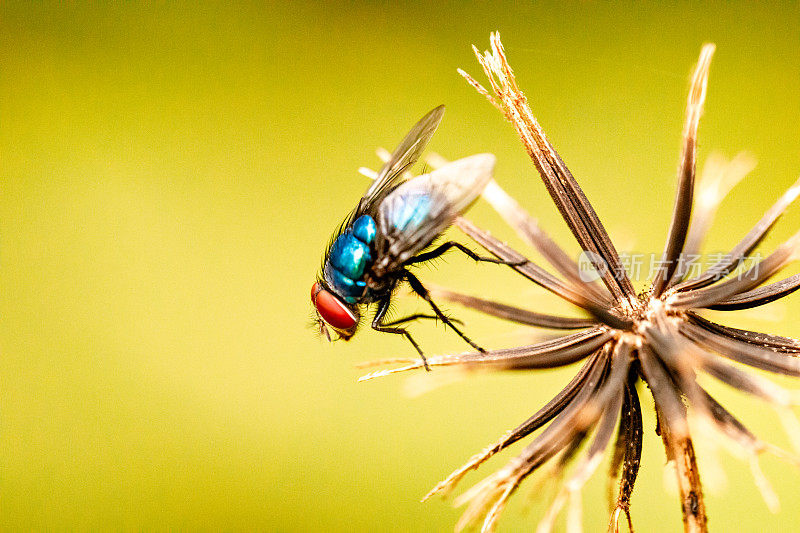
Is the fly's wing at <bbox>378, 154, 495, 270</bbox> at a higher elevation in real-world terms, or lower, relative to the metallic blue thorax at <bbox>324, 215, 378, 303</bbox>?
higher

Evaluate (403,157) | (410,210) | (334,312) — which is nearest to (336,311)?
(334,312)

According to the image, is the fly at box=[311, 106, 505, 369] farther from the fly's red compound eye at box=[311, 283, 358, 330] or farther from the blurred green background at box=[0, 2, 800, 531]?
the blurred green background at box=[0, 2, 800, 531]

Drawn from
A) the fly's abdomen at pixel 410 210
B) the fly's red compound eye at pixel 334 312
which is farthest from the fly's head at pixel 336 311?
the fly's abdomen at pixel 410 210

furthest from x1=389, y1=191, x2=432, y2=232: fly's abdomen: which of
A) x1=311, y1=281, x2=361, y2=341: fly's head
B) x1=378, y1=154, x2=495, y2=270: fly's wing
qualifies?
x1=311, y1=281, x2=361, y2=341: fly's head

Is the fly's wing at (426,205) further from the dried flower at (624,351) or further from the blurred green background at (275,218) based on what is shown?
the blurred green background at (275,218)

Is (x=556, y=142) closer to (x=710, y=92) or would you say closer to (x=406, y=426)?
(x=710, y=92)

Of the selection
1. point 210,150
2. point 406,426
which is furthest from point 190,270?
point 406,426

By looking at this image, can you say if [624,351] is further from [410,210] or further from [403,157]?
[403,157]
